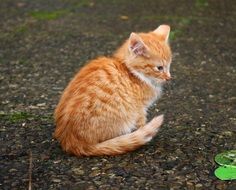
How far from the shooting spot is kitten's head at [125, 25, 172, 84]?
3340 millimetres

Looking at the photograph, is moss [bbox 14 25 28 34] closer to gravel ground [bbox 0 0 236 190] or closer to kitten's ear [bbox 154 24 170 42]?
gravel ground [bbox 0 0 236 190]

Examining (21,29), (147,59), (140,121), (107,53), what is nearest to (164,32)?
(147,59)

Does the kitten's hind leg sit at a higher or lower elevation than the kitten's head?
lower

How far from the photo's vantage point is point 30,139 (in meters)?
3.50

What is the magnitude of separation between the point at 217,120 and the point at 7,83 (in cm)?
226

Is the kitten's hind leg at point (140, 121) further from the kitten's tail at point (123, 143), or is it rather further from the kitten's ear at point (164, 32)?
the kitten's ear at point (164, 32)

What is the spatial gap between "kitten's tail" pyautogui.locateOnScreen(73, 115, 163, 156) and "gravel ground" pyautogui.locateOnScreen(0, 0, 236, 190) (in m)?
0.05

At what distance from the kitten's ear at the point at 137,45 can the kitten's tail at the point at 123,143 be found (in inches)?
21.7

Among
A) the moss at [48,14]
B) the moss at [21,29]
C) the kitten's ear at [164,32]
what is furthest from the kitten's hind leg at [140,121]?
the moss at [48,14]

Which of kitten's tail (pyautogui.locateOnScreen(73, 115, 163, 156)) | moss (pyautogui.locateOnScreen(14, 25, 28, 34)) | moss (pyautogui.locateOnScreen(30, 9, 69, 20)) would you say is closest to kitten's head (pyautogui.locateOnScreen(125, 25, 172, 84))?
→ kitten's tail (pyautogui.locateOnScreen(73, 115, 163, 156))

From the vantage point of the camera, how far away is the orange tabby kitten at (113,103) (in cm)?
304

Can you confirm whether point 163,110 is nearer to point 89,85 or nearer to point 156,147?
point 156,147

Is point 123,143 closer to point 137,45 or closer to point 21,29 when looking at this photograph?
point 137,45

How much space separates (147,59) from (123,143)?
0.69m
